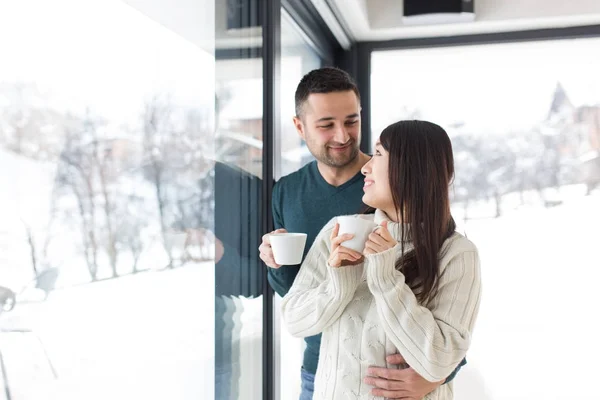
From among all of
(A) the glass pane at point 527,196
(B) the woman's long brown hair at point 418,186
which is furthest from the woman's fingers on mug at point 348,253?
(A) the glass pane at point 527,196

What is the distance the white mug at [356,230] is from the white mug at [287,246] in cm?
17

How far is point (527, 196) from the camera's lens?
11.3 ft

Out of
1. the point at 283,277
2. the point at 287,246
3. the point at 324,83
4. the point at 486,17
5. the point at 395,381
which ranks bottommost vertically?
the point at 395,381

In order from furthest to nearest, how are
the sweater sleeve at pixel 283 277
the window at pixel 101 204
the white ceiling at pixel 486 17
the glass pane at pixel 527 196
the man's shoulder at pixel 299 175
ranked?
1. the glass pane at pixel 527 196
2. the white ceiling at pixel 486 17
3. the man's shoulder at pixel 299 175
4. the sweater sleeve at pixel 283 277
5. the window at pixel 101 204

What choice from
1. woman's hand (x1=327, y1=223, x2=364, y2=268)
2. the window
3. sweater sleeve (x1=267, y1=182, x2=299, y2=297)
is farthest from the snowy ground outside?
woman's hand (x1=327, y1=223, x2=364, y2=268)

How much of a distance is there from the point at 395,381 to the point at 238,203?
78 centimetres

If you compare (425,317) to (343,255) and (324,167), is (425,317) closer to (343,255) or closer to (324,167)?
(343,255)

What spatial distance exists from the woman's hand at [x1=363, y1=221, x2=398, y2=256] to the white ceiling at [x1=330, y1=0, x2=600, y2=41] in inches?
76.9

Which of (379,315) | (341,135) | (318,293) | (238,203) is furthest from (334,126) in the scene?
(379,315)

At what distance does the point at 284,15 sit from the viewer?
2.38 meters

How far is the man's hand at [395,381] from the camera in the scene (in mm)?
1250

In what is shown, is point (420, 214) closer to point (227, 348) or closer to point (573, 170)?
point (227, 348)

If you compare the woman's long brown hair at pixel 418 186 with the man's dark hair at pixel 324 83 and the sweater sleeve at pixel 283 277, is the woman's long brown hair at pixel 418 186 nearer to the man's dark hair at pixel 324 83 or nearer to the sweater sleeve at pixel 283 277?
the sweater sleeve at pixel 283 277

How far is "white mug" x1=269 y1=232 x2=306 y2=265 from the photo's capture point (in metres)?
1.37
